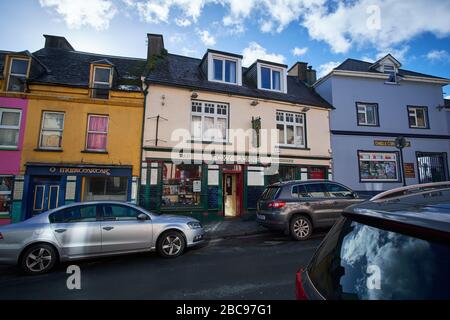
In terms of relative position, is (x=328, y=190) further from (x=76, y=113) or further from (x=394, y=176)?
(x=76, y=113)

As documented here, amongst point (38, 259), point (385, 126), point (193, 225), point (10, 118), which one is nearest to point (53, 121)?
point (10, 118)

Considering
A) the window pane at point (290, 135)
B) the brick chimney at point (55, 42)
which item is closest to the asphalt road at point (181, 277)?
the window pane at point (290, 135)

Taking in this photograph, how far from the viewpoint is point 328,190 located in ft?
28.0

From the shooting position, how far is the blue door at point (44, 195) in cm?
1077

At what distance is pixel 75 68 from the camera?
43.8 feet

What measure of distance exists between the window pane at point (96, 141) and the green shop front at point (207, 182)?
228cm

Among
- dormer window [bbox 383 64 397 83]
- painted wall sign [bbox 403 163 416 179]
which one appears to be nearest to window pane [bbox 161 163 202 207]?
painted wall sign [bbox 403 163 416 179]

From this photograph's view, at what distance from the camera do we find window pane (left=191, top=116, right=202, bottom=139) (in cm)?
1255

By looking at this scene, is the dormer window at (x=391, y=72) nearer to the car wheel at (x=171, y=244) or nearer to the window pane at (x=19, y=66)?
the car wheel at (x=171, y=244)

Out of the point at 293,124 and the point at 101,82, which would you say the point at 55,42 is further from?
the point at 293,124

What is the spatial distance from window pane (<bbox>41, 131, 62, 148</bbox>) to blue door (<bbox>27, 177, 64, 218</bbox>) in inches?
61.3

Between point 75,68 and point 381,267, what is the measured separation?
16.1 metres

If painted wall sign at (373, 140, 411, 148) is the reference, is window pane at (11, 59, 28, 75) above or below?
above

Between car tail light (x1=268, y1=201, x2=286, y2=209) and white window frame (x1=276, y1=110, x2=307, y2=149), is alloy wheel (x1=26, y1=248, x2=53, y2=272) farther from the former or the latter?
white window frame (x1=276, y1=110, x2=307, y2=149)
